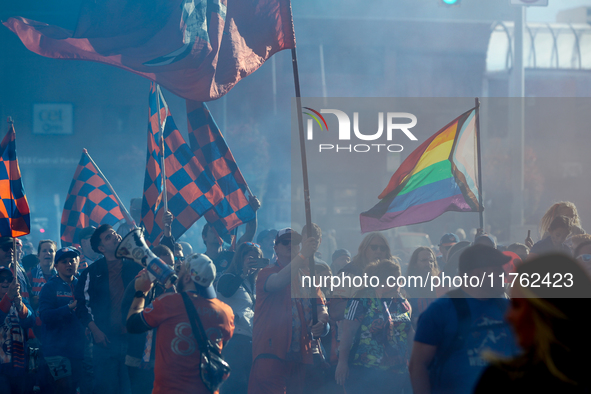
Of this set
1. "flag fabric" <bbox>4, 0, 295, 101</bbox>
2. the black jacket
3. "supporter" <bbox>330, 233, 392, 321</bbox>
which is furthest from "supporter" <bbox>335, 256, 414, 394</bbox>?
"flag fabric" <bbox>4, 0, 295, 101</bbox>

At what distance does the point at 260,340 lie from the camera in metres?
3.89

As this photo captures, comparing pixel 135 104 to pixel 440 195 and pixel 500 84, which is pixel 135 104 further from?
pixel 440 195

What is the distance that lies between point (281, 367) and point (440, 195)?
2.60 m

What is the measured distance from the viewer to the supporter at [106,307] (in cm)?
422

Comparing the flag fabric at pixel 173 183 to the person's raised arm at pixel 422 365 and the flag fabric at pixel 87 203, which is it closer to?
the flag fabric at pixel 87 203

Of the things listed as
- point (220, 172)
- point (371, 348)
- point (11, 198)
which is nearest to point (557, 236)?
point (371, 348)

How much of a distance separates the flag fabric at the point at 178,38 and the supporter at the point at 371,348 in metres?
2.21

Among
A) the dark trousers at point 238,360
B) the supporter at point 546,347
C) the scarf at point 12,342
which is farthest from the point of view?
the dark trousers at point 238,360

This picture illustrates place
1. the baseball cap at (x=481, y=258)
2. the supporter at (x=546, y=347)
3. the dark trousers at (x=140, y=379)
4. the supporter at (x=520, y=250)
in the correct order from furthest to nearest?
the supporter at (x=520, y=250)
the dark trousers at (x=140, y=379)
the baseball cap at (x=481, y=258)
the supporter at (x=546, y=347)

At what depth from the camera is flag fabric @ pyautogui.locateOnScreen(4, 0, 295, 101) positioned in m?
4.26

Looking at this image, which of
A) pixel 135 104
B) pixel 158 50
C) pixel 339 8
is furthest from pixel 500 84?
pixel 158 50

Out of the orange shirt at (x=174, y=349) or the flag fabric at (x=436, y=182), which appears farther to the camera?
the flag fabric at (x=436, y=182)

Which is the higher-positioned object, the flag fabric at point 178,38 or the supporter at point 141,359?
the flag fabric at point 178,38

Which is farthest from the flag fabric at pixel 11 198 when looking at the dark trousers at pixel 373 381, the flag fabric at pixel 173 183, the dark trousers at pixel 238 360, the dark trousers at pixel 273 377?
the dark trousers at pixel 373 381
